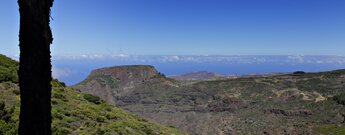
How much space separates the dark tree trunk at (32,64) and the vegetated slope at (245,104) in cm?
6149

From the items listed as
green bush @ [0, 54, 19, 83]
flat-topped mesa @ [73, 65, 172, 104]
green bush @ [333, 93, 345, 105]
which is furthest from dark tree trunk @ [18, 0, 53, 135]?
flat-topped mesa @ [73, 65, 172, 104]

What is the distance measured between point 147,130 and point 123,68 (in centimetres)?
13899

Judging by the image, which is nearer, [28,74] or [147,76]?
[28,74]

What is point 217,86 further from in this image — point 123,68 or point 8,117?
point 8,117

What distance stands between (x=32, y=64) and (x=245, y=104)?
8898 centimetres

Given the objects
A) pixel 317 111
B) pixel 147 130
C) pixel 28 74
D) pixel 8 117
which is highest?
pixel 28 74

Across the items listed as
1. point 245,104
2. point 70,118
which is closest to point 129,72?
point 245,104

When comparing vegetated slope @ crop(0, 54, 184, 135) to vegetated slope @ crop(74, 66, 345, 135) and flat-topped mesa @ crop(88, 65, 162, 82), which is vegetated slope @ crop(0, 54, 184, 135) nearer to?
vegetated slope @ crop(74, 66, 345, 135)

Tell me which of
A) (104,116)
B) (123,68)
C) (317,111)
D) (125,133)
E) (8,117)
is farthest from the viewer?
(123,68)

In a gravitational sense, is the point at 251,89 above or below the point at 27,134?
below

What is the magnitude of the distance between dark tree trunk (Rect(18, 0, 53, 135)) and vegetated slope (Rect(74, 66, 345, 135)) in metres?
61.5

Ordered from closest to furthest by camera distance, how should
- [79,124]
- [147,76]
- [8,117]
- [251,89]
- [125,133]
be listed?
[8,117] → [79,124] → [125,133] → [251,89] → [147,76]

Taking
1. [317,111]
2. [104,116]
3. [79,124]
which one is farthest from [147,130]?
[317,111]

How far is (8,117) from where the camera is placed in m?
14.9
